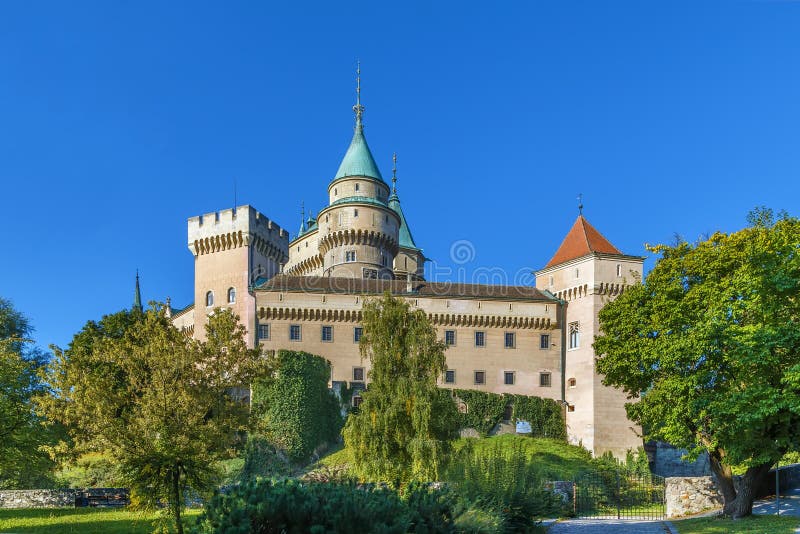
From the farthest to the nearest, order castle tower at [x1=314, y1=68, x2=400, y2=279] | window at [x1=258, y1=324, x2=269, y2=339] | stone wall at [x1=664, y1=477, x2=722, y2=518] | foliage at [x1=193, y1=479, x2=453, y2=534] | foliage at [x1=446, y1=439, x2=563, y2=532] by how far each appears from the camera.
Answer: castle tower at [x1=314, y1=68, x2=400, y2=279] → window at [x1=258, y1=324, x2=269, y2=339] → stone wall at [x1=664, y1=477, x2=722, y2=518] → foliage at [x1=446, y1=439, x2=563, y2=532] → foliage at [x1=193, y1=479, x2=453, y2=534]

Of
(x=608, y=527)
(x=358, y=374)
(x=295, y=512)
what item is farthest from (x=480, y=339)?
(x=295, y=512)

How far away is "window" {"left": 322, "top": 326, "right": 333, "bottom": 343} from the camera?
51.0 m

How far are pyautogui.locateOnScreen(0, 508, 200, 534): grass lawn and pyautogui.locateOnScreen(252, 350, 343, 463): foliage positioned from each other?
18.0m

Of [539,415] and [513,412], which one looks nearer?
[513,412]

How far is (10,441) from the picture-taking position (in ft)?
85.0

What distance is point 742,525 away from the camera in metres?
20.1

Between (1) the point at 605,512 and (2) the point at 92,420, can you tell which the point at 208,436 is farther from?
(1) the point at 605,512

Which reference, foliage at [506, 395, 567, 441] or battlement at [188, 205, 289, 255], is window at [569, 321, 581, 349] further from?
battlement at [188, 205, 289, 255]

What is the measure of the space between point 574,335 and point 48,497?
124 ft

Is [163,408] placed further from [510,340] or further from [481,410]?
[510,340]

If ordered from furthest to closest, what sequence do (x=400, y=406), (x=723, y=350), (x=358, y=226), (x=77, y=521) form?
(x=358, y=226), (x=400, y=406), (x=723, y=350), (x=77, y=521)

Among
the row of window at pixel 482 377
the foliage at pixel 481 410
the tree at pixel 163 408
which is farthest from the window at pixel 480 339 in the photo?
the tree at pixel 163 408

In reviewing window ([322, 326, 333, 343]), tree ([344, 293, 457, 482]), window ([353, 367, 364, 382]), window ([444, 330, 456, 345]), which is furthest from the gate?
window ([322, 326, 333, 343])

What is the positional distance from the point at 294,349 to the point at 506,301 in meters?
A: 15.7
